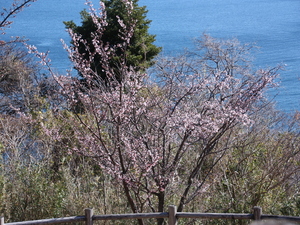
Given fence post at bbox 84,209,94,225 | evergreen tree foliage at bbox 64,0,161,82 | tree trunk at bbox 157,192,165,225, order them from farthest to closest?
evergreen tree foliage at bbox 64,0,161,82
tree trunk at bbox 157,192,165,225
fence post at bbox 84,209,94,225

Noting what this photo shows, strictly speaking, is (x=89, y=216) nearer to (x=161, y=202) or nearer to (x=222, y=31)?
(x=161, y=202)

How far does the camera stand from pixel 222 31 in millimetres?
39812

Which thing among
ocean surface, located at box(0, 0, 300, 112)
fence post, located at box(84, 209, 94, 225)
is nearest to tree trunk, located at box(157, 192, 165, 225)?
fence post, located at box(84, 209, 94, 225)

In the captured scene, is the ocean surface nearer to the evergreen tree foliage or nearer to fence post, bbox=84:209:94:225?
the evergreen tree foliage

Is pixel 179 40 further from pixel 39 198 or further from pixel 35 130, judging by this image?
pixel 39 198

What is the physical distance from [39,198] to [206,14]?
56.6 meters

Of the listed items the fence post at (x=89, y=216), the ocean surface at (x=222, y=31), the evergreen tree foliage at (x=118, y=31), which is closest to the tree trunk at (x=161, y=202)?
the fence post at (x=89, y=216)

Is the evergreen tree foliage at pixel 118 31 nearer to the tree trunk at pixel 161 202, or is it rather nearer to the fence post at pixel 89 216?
the tree trunk at pixel 161 202

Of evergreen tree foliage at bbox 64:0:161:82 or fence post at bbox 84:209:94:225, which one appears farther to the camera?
evergreen tree foliage at bbox 64:0:161:82

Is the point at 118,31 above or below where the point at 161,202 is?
above

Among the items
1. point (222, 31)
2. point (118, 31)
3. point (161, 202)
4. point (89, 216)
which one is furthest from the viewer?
point (222, 31)

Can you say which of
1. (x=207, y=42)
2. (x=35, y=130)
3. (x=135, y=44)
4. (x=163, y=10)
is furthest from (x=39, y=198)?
(x=163, y=10)

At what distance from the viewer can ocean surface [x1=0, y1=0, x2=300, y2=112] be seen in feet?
87.5

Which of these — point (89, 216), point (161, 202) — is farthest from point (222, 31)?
point (89, 216)
